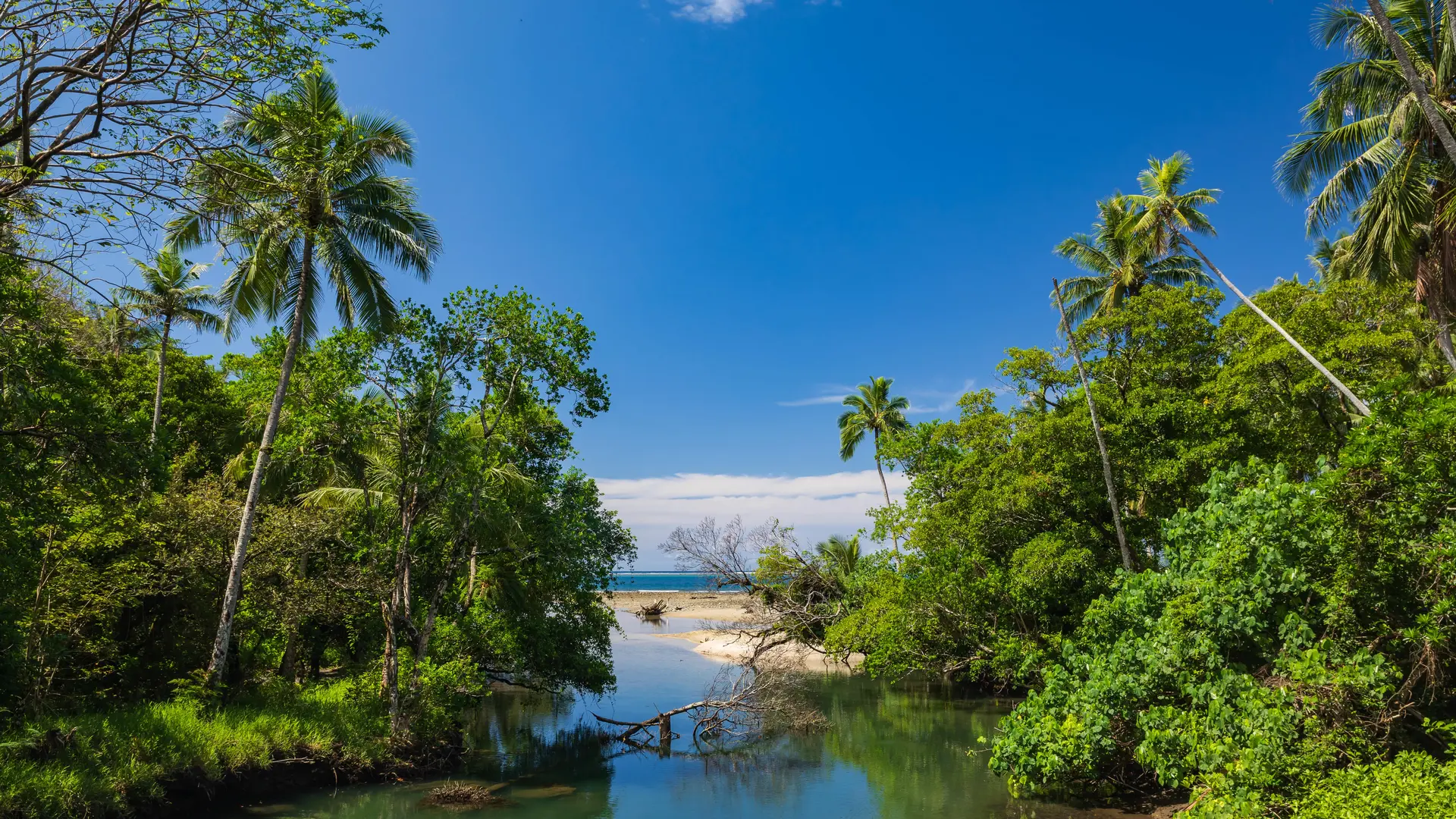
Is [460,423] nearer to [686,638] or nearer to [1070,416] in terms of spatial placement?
[1070,416]

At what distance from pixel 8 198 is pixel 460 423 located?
9.92 meters

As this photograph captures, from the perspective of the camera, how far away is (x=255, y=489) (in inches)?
528

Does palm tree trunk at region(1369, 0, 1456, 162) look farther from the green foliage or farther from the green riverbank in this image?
the green riverbank

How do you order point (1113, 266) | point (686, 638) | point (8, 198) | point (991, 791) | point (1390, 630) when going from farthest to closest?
point (686, 638) → point (1113, 266) → point (991, 791) → point (1390, 630) → point (8, 198)

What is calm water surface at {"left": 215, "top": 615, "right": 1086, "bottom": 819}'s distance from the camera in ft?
42.5

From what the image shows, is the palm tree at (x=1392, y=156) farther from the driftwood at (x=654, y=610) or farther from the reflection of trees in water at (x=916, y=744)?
the driftwood at (x=654, y=610)

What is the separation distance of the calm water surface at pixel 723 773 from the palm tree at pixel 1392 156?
12.7 meters

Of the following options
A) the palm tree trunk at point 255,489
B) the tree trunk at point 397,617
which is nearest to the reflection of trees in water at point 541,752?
the tree trunk at point 397,617

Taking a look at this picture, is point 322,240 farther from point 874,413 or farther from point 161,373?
point 874,413

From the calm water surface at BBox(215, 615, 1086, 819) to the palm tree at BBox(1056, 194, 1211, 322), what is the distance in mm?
15236

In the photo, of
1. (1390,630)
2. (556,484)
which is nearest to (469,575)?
(556,484)

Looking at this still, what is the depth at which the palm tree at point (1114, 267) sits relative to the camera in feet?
82.8

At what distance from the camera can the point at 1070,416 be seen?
1820 centimetres

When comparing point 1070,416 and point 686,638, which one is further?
point 686,638
